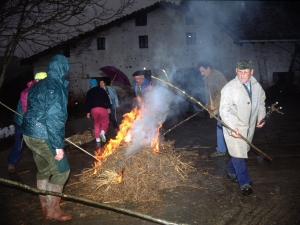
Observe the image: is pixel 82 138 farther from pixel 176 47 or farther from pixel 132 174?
pixel 176 47

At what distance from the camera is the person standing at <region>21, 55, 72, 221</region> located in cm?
356

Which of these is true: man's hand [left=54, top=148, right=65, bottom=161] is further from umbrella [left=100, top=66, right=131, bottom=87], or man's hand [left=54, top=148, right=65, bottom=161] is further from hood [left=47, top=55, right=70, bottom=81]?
umbrella [left=100, top=66, right=131, bottom=87]

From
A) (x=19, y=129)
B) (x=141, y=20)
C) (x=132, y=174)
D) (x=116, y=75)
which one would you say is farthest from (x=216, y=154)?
(x=141, y=20)

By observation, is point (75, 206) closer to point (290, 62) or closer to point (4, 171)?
point (4, 171)

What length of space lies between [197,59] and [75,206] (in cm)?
2225

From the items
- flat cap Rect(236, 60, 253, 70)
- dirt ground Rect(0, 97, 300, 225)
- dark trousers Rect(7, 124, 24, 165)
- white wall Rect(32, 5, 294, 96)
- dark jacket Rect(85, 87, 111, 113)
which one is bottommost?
dirt ground Rect(0, 97, 300, 225)

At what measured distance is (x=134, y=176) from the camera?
494 centimetres

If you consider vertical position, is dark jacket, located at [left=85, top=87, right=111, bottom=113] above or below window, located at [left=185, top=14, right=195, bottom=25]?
below

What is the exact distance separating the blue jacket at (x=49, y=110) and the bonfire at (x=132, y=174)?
1.43m

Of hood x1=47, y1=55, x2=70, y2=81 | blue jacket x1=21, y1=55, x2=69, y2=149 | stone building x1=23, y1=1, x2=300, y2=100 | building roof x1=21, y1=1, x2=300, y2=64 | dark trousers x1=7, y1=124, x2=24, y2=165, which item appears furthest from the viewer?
stone building x1=23, y1=1, x2=300, y2=100

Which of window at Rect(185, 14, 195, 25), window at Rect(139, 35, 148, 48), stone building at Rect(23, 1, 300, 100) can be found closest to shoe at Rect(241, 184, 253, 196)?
stone building at Rect(23, 1, 300, 100)

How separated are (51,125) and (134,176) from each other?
6.38ft

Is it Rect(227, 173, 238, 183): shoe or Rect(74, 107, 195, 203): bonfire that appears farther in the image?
Rect(227, 173, 238, 183): shoe

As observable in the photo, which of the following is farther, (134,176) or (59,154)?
(134,176)
